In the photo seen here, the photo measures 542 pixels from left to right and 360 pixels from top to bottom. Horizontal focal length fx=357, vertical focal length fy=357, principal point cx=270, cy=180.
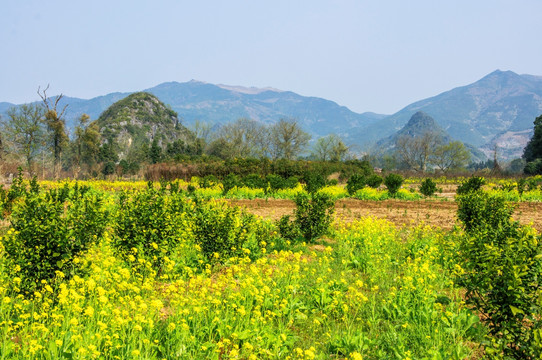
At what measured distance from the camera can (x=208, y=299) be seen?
12.9 ft

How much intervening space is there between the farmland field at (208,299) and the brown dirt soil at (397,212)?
525cm

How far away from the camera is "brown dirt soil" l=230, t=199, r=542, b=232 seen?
43.1 feet

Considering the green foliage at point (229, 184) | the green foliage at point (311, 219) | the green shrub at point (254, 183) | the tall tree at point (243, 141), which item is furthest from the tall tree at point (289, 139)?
the green foliage at point (311, 219)

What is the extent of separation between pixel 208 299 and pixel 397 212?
13.1 metres

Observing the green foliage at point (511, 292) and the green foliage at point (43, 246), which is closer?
the green foliage at point (511, 292)

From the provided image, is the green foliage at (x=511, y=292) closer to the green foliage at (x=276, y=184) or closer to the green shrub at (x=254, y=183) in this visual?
the green foliage at (x=276, y=184)

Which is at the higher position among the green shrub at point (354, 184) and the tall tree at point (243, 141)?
the tall tree at point (243, 141)

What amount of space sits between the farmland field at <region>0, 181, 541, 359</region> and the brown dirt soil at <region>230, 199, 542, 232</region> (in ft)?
17.2

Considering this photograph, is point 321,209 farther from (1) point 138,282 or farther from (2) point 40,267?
(2) point 40,267

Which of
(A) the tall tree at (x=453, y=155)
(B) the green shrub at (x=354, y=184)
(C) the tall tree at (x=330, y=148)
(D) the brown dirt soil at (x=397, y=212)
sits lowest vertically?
(D) the brown dirt soil at (x=397, y=212)

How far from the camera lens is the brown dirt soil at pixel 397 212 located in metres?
13.1

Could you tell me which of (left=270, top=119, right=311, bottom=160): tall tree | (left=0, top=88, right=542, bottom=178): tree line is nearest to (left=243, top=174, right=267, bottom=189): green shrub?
(left=0, top=88, right=542, bottom=178): tree line

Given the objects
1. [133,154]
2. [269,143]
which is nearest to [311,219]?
[269,143]

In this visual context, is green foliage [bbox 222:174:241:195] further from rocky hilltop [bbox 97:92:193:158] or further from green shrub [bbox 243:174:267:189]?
rocky hilltop [bbox 97:92:193:158]
